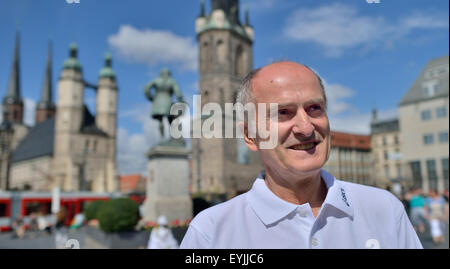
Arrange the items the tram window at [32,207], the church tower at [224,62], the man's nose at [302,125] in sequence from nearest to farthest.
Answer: the man's nose at [302,125] < the church tower at [224,62] < the tram window at [32,207]

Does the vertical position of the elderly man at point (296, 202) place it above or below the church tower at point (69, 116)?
below

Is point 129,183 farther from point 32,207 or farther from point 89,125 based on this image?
point 32,207

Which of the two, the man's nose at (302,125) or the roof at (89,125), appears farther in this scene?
the roof at (89,125)

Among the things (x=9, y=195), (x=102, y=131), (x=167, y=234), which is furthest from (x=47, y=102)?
(x=167, y=234)

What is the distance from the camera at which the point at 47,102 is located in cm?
9512

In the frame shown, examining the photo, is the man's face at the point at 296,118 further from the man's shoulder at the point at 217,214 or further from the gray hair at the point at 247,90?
the man's shoulder at the point at 217,214

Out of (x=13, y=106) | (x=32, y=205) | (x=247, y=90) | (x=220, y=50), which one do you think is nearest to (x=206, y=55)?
(x=220, y=50)

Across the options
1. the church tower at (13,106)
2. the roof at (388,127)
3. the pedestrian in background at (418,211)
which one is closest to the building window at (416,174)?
the pedestrian in background at (418,211)

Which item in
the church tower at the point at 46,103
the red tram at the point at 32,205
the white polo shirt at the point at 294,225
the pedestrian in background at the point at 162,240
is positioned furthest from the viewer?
the church tower at the point at 46,103

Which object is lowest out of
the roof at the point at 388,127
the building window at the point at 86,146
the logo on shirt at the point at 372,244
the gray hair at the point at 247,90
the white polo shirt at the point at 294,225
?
the logo on shirt at the point at 372,244

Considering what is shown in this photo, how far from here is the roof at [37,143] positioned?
3031 inches

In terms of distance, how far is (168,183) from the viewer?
11930 mm
